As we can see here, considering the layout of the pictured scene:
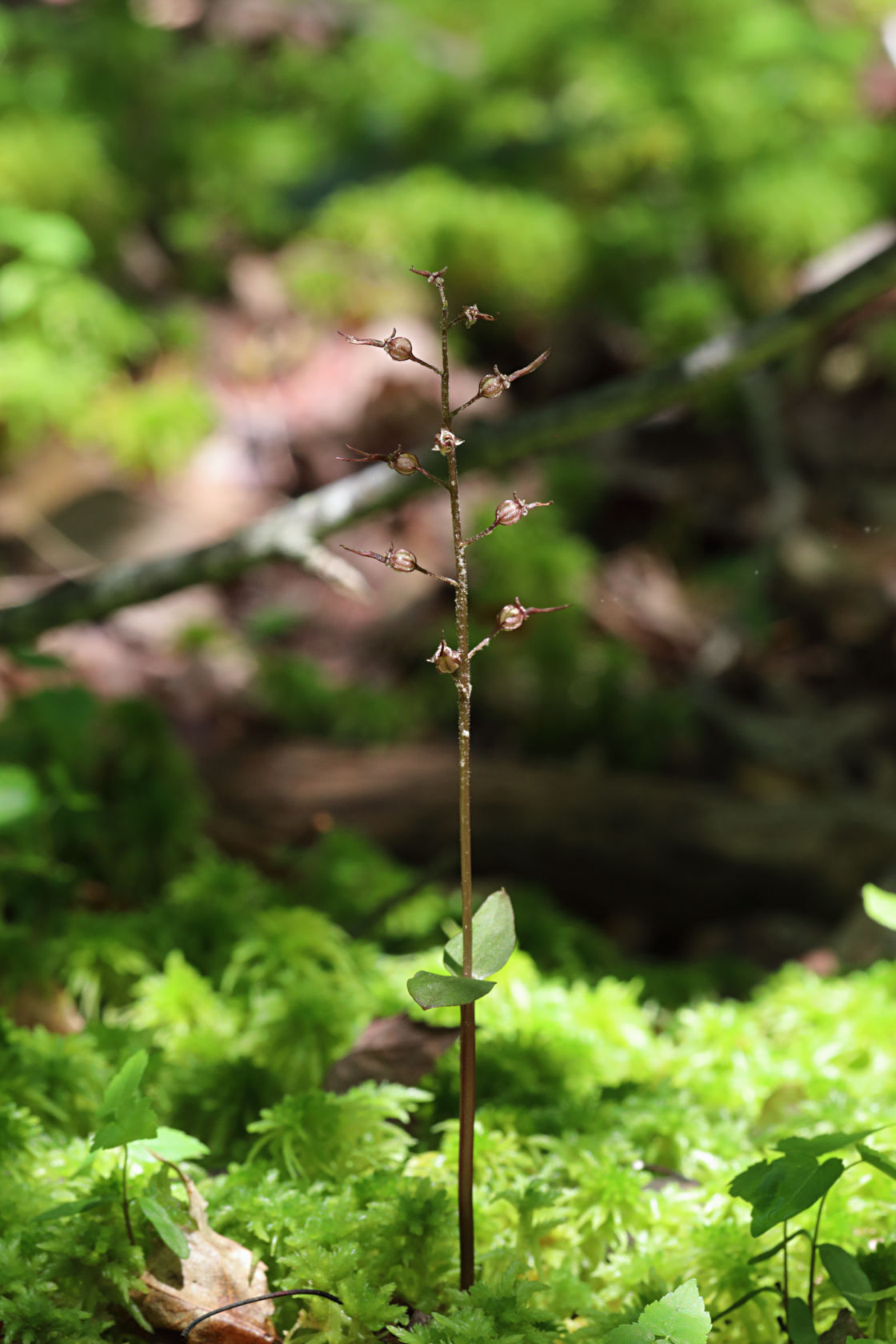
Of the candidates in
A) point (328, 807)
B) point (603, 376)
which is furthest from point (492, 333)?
point (328, 807)

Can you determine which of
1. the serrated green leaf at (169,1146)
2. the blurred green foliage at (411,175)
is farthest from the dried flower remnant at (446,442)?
the blurred green foliage at (411,175)

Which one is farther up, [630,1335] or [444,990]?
[444,990]

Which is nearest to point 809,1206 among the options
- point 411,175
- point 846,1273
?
point 846,1273

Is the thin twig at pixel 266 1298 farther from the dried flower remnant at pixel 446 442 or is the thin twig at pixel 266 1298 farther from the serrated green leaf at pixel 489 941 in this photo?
the dried flower remnant at pixel 446 442

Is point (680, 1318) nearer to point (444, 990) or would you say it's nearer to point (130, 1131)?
point (444, 990)

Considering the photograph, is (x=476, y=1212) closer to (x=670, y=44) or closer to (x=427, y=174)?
(x=427, y=174)

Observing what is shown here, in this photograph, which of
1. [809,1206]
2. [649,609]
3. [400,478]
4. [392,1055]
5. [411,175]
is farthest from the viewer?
[411,175]
